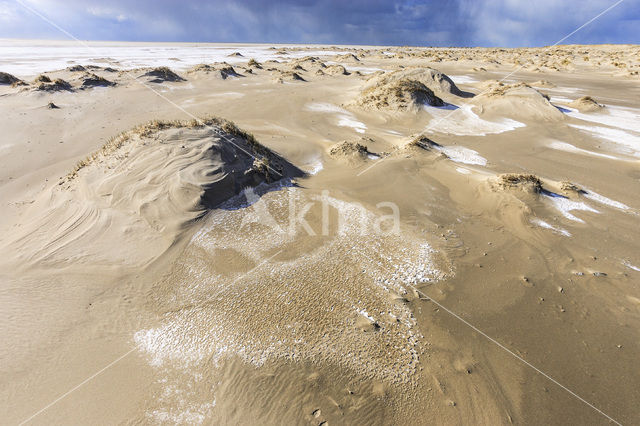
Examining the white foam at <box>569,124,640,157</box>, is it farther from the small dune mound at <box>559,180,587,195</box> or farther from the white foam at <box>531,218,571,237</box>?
the white foam at <box>531,218,571,237</box>

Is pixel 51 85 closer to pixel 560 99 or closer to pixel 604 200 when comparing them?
pixel 604 200

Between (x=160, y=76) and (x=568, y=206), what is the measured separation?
26.0 m

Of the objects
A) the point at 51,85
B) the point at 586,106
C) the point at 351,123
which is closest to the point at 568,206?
the point at 351,123

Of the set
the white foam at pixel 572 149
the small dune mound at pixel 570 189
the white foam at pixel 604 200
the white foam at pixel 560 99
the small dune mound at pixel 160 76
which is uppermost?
the white foam at pixel 560 99

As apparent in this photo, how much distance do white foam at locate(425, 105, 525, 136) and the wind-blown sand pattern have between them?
334 cm

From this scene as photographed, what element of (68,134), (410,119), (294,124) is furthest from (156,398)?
(410,119)

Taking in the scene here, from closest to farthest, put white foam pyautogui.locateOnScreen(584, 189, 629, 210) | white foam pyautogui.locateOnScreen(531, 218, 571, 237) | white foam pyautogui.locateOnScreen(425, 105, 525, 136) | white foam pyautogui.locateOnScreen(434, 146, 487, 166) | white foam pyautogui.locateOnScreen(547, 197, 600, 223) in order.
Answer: white foam pyautogui.locateOnScreen(531, 218, 571, 237) < white foam pyautogui.locateOnScreen(547, 197, 600, 223) < white foam pyautogui.locateOnScreen(584, 189, 629, 210) < white foam pyautogui.locateOnScreen(434, 146, 487, 166) < white foam pyautogui.locateOnScreen(425, 105, 525, 136)

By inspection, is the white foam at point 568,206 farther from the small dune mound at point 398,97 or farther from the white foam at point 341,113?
the small dune mound at point 398,97

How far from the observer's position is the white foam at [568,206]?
6.66 metres

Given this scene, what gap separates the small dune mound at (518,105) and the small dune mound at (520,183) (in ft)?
31.5

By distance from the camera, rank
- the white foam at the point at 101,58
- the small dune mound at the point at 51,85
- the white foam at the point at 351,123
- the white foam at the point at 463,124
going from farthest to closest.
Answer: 1. the white foam at the point at 101,58
2. the small dune mound at the point at 51,85
3. the white foam at the point at 463,124
4. the white foam at the point at 351,123

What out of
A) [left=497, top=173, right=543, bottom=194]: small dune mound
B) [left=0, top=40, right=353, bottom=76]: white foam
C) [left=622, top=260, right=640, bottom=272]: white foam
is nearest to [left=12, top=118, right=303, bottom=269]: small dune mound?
[left=497, top=173, right=543, bottom=194]: small dune mound

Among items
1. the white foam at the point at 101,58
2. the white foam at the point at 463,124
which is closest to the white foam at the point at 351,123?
the white foam at the point at 463,124

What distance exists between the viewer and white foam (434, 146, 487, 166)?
9453 mm
